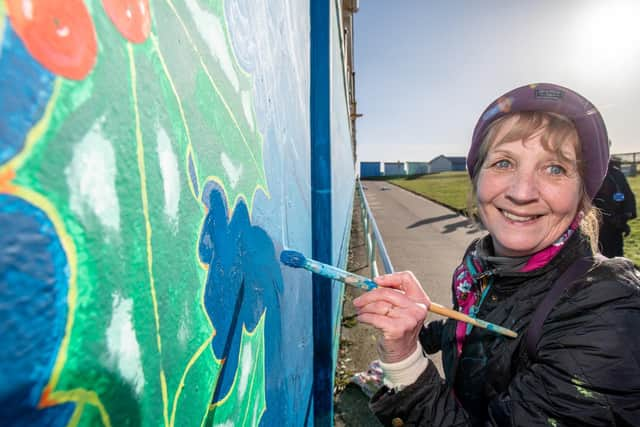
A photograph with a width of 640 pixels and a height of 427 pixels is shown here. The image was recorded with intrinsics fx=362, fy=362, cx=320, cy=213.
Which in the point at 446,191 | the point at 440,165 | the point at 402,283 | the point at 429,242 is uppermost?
the point at 440,165

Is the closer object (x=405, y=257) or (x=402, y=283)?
(x=402, y=283)

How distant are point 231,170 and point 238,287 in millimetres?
277

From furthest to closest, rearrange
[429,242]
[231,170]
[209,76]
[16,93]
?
1. [429,242]
2. [231,170]
3. [209,76]
4. [16,93]

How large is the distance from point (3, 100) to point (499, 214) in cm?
161

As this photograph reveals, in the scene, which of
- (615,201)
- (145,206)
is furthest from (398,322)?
(615,201)

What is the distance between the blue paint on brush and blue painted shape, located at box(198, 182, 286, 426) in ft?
0.18

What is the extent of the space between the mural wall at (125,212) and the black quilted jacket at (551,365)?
25.5 inches

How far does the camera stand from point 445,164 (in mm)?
75312

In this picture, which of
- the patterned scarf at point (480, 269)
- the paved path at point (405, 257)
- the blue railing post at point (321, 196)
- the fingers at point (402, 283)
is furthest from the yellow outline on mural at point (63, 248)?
the paved path at point (405, 257)

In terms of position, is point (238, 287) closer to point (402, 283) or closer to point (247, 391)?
point (247, 391)

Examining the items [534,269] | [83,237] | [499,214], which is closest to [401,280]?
[534,269]

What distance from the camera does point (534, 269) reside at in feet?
4.16

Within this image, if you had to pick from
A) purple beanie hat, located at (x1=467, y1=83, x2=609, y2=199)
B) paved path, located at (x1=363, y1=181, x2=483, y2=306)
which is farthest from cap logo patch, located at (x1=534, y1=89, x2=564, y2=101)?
paved path, located at (x1=363, y1=181, x2=483, y2=306)

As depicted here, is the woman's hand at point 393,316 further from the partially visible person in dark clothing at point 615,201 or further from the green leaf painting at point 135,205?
the partially visible person in dark clothing at point 615,201
